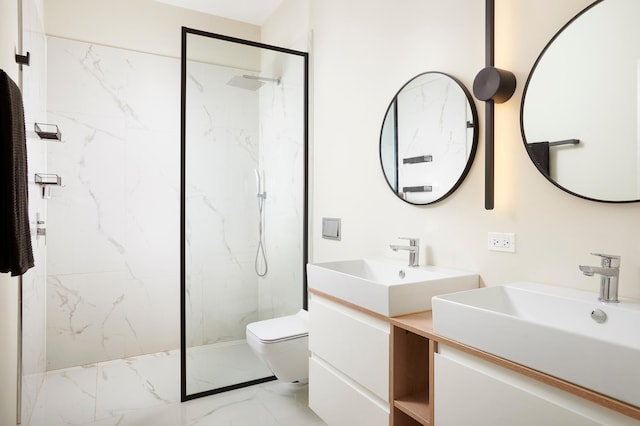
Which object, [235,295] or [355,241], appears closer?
[355,241]

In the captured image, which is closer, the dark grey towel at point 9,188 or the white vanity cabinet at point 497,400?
the white vanity cabinet at point 497,400

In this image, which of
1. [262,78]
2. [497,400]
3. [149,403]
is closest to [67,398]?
[149,403]

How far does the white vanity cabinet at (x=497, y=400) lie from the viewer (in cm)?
94

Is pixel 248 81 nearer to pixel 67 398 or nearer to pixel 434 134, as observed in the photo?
pixel 434 134

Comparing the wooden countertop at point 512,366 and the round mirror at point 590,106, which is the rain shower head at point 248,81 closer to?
the round mirror at point 590,106

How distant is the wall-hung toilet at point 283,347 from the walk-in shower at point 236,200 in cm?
31

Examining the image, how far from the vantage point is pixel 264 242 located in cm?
288

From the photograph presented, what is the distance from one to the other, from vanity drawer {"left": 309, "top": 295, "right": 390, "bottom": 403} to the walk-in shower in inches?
34.7

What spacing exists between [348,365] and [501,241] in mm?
848

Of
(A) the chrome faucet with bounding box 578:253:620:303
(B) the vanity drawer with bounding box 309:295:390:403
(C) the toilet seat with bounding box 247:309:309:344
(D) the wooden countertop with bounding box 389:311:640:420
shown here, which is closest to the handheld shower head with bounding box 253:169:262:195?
(C) the toilet seat with bounding box 247:309:309:344

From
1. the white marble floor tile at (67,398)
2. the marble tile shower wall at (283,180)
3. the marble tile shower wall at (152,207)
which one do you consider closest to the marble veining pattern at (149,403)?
the white marble floor tile at (67,398)

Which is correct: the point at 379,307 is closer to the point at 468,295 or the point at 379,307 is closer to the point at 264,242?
the point at 468,295

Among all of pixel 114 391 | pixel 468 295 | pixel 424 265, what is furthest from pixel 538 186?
pixel 114 391

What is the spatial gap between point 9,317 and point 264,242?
1487 millimetres
